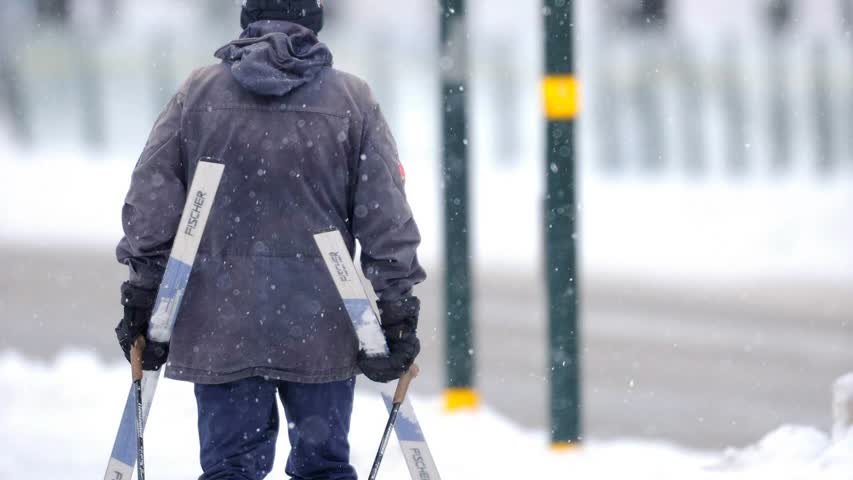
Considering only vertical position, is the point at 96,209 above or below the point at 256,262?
below

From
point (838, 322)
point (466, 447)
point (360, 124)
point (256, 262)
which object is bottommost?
point (838, 322)

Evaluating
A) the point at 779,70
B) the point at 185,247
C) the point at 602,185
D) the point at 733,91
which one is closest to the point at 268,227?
the point at 185,247

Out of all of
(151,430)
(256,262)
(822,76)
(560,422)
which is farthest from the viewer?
(822,76)

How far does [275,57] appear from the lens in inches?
152

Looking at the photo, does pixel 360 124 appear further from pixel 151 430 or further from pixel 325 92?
pixel 151 430

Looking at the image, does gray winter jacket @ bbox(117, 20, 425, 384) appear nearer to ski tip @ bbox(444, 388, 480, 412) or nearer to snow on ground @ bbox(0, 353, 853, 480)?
snow on ground @ bbox(0, 353, 853, 480)

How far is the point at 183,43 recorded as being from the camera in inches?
1019

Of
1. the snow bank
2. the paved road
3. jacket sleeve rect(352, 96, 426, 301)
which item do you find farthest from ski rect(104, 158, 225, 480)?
the snow bank

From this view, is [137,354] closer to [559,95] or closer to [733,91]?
[559,95]

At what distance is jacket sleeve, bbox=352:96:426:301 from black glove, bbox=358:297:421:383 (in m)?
0.03

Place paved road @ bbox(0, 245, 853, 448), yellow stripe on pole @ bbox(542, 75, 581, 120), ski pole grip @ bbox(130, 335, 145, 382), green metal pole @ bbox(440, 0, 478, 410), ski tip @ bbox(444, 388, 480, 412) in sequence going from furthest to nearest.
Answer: paved road @ bbox(0, 245, 853, 448) < ski tip @ bbox(444, 388, 480, 412) < green metal pole @ bbox(440, 0, 478, 410) < yellow stripe on pole @ bbox(542, 75, 581, 120) < ski pole grip @ bbox(130, 335, 145, 382)

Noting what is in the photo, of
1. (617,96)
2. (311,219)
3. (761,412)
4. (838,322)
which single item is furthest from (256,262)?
(617,96)

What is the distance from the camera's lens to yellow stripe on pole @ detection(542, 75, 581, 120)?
5578mm

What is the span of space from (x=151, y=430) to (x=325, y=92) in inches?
112
